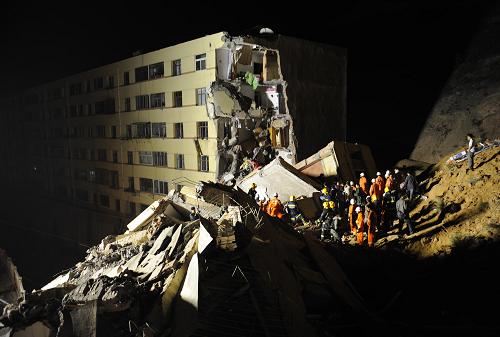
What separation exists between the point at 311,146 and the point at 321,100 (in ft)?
10.1

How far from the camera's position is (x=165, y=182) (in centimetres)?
2655

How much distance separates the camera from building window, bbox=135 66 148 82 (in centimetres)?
2660

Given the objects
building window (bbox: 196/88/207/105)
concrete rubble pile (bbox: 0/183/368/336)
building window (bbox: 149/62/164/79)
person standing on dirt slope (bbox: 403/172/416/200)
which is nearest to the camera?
concrete rubble pile (bbox: 0/183/368/336)

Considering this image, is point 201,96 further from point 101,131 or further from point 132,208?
point 101,131

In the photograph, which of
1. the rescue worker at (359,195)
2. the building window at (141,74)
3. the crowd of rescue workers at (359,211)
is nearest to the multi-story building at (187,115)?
the building window at (141,74)

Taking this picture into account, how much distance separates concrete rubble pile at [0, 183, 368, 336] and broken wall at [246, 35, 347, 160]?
12111 millimetres

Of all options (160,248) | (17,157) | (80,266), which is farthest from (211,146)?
(17,157)

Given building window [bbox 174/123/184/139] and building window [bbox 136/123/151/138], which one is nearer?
building window [bbox 174/123/184/139]

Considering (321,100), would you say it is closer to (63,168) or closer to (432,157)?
(432,157)

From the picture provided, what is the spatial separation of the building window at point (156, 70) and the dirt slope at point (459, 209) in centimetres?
1824

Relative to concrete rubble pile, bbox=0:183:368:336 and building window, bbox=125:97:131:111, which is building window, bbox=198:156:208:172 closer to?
building window, bbox=125:97:131:111

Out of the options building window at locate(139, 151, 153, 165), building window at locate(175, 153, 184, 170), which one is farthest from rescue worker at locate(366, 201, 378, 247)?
building window at locate(139, 151, 153, 165)

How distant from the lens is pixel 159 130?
1043 inches

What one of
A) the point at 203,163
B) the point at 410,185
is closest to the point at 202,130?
the point at 203,163
